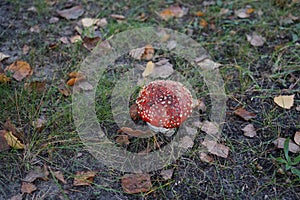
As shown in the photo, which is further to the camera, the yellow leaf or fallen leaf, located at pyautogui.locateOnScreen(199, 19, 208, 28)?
fallen leaf, located at pyautogui.locateOnScreen(199, 19, 208, 28)

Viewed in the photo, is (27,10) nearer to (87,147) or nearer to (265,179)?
(87,147)

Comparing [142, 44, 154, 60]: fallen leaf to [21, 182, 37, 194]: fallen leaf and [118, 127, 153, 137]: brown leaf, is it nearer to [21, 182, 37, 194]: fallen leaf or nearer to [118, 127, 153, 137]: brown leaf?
[118, 127, 153, 137]: brown leaf

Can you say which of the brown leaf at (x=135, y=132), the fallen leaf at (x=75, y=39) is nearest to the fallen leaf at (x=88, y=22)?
the fallen leaf at (x=75, y=39)

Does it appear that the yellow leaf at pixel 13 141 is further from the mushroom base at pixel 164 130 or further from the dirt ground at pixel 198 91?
the mushroom base at pixel 164 130

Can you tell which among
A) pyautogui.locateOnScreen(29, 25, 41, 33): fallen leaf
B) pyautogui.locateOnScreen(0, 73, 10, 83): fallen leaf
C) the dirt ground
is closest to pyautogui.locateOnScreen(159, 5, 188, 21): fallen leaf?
the dirt ground

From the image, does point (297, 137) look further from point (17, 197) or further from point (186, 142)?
point (17, 197)

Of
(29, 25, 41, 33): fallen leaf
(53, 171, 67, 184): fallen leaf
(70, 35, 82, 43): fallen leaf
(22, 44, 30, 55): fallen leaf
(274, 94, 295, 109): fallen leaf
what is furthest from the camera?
(29, 25, 41, 33): fallen leaf
